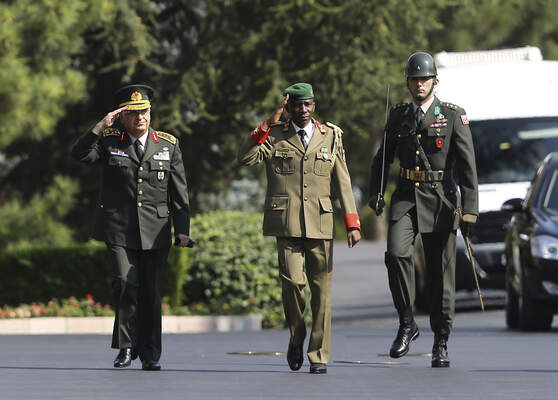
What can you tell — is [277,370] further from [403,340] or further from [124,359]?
[124,359]

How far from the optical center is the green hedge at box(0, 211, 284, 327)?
58.7 ft

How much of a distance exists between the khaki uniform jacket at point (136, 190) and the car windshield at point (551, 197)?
19.1ft

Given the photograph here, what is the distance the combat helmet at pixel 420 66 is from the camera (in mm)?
10672

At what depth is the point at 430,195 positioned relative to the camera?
1084 centimetres

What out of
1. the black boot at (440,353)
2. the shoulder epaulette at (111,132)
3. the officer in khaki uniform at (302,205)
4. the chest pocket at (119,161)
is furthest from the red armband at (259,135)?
the black boot at (440,353)

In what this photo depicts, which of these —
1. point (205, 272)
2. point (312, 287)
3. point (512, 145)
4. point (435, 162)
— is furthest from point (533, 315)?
point (312, 287)

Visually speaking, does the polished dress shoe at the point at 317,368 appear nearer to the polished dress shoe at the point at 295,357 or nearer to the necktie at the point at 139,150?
the polished dress shoe at the point at 295,357

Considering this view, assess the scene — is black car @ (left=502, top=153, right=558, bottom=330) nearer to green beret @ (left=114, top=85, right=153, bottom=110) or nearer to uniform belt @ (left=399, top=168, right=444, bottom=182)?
uniform belt @ (left=399, top=168, right=444, bottom=182)

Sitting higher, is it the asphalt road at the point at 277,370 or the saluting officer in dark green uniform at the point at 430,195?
the saluting officer in dark green uniform at the point at 430,195

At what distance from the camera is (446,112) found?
10938mm

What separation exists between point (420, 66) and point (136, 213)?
83.4 inches

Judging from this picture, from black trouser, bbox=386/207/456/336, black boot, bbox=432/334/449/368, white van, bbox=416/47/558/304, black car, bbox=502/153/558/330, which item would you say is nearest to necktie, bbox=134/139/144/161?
black trouser, bbox=386/207/456/336

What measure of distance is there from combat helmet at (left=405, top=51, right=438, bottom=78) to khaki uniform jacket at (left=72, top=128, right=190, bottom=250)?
1.66 meters

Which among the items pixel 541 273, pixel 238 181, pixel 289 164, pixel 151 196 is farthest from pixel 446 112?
pixel 238 181
